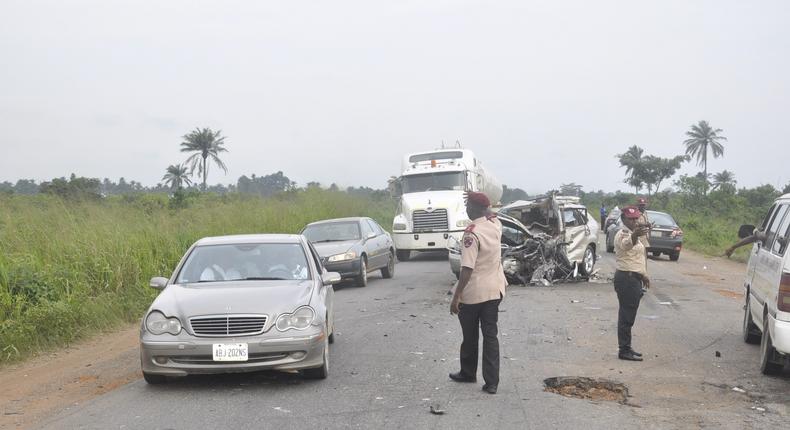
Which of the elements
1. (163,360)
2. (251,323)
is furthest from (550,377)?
(163,360)

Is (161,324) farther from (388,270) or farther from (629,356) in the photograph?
(388,270)

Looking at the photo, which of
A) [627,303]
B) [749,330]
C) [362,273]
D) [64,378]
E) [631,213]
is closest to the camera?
[64,378]

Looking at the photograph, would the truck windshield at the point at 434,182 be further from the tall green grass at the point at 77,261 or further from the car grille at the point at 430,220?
the tall green grass at the point at 77,261

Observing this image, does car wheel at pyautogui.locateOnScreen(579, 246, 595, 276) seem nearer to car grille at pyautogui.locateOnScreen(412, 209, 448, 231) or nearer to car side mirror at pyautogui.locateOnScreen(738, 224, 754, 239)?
car grille at pyautogui.locateOnScreen(412, 209, 448, 231)

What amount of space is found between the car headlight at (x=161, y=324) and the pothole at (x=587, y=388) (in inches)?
137

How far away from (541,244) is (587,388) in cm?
901

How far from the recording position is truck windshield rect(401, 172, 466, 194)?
2383cm

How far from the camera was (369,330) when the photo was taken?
34.0 feet

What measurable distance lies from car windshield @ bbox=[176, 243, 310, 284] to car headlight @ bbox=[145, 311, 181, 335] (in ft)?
3.10

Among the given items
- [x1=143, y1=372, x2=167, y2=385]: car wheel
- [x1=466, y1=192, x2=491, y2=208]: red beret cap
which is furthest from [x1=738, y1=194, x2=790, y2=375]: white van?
[x1=143, y1=372, x2=167, y2=385]: car wheel

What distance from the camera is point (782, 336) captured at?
6418 mm

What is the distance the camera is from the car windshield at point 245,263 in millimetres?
8062

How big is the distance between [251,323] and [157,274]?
8048 mm

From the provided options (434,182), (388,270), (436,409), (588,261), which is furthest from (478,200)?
(434,182)
